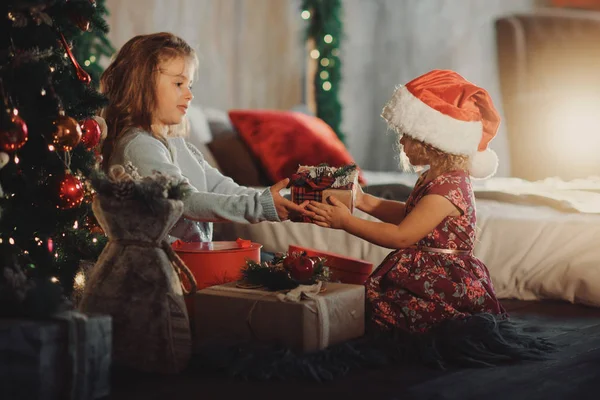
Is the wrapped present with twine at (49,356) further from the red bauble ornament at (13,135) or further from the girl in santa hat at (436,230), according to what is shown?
the girl in santa hat at (436,230)

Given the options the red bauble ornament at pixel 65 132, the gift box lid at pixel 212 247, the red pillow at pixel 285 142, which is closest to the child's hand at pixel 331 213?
the gift box lid at pixel 212 247

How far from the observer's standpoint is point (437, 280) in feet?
7.57

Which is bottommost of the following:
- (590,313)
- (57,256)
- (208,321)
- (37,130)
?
(590,313)

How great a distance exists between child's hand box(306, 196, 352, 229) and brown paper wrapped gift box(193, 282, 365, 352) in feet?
0.74

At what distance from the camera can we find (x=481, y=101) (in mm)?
2420

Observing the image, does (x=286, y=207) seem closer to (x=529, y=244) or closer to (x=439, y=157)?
(x=439, y=157)

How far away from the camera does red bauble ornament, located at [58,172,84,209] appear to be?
6.78 feet

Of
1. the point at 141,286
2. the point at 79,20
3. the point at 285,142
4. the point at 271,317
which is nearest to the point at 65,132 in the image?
the point at 79,20

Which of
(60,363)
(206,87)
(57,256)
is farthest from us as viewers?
(206,87)

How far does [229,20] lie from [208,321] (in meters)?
3.35

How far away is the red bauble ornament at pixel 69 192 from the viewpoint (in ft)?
6.78

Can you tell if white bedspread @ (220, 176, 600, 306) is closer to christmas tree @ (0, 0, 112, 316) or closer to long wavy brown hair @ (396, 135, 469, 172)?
long wavy brown hair @ (396, 135, 469, 172)

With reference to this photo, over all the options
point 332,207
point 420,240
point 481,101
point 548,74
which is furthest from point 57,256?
point 548,74

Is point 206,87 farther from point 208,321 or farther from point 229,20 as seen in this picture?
point 208,321
